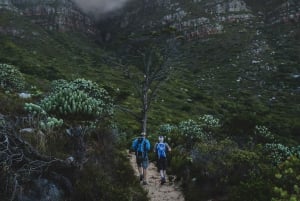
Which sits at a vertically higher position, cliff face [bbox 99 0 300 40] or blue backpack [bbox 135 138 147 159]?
cliff face [bbox 99 0 300 40]

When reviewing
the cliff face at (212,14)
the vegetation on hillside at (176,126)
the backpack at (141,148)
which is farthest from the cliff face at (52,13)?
the backpack at (141,148)

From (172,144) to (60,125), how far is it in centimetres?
1040

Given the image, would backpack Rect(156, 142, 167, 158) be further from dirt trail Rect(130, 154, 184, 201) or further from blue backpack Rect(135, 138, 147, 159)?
dirt trail Rect(130, 154, 184, 201)

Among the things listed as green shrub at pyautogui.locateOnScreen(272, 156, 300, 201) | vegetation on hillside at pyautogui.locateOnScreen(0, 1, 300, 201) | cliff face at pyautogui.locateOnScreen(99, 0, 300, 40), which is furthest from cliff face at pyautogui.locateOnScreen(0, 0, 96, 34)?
green shrub at pyautogui.locateOnScreen(272, 156, 300, 201)

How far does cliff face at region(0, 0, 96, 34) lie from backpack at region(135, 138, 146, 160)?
9238 centimetres

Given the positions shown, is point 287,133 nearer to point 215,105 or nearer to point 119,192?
point 215,105

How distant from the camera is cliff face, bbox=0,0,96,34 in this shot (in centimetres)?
10438

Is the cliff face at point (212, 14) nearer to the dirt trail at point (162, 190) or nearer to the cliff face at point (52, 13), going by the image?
the cliff face at point (52, 13)

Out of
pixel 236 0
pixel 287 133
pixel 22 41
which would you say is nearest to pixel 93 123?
pixel 287 133

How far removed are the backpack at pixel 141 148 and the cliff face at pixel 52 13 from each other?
92.4m

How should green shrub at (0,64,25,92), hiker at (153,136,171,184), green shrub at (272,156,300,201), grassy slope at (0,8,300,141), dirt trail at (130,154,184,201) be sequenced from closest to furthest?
1. green shrub at (272,156,300,201)
2. dirt trail at (130,154,184,201)
3. hiker at (153,136,171,184)
4. green shrub at (0,64,25,92)
5. grassy slope at (0,8,300,141)

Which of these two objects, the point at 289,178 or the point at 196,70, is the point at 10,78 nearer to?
the point at 289,178

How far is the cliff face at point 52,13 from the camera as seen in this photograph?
104m

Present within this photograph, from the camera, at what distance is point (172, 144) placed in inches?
858
